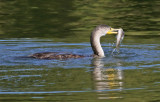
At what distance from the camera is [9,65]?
40.5 ft

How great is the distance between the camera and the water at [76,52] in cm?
976

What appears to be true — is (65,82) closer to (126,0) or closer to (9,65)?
(9,65)

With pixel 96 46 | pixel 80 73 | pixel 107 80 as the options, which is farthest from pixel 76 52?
pixel 107 80

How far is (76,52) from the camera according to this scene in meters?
14.7

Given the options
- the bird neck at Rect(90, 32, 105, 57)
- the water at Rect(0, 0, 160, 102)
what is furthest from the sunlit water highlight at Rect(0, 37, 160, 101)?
the bird neck at Rect(90, 32, 105, 57)

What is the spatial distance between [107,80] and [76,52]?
409cm

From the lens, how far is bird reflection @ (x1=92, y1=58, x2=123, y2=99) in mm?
9695

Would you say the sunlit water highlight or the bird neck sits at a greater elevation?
the bird neck

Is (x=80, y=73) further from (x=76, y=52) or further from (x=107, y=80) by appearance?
(x=76, y=52)

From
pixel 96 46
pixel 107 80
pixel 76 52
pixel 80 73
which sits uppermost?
pixel 96 46

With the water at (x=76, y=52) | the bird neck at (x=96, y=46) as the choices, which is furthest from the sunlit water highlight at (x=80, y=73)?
the bird neck at (x=96, y=46)

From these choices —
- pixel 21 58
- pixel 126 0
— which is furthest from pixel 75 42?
pixel 126 0

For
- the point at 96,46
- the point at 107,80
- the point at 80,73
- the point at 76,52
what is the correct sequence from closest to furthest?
the point at 107,80 → the point at 80,73 → the point at 96,46 → the point at 76,52

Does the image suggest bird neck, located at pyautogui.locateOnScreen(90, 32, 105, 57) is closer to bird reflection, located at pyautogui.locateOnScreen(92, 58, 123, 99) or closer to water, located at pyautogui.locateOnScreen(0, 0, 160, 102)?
water, located at pyautogui.locateOnScreen(0, 0, 160, 102)
